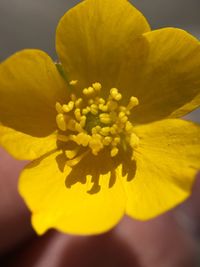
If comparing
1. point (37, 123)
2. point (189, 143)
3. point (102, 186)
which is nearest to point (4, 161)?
point (37, 123)

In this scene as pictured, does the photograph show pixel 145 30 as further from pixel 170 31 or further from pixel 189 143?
pixel 189 143

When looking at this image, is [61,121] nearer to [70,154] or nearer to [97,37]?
[70,154]

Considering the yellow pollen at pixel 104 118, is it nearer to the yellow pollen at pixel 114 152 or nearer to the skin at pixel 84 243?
the yellow pollen at pixel 114 152

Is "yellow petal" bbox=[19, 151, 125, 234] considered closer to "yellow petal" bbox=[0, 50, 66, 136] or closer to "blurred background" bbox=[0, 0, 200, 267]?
"yellow petal" bbox=[0, 50, 66, 136]

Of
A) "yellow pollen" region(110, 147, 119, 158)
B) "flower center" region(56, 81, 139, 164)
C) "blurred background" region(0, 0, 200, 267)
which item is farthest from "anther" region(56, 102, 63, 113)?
"blurred background" region(0, 0, 200, 267)

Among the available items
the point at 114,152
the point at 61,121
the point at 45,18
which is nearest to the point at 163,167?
the point at 114,152

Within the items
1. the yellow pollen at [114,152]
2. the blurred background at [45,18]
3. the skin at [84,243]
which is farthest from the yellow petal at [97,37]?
the blurred background at [45,18]
